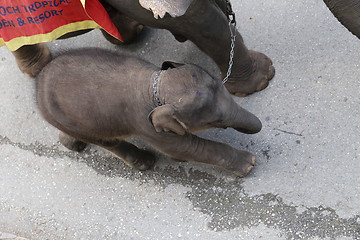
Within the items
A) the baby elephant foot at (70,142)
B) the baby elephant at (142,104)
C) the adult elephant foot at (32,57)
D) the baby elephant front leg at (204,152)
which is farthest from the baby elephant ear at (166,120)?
the adult elephant foot at (32,57)

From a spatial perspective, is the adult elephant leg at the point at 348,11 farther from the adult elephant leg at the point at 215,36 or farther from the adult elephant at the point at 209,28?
the adult elephant leg at the point at 215,36

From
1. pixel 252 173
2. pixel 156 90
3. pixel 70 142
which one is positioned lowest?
pixel 70 142

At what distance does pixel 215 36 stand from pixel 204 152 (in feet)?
1.72

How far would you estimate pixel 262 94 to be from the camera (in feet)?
9.40

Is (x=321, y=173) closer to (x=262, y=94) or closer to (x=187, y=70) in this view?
(x=262, y=94)

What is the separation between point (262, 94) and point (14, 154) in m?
1.40

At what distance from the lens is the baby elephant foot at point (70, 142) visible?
9.57 ft

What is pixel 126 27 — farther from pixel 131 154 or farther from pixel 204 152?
pixel 204 152

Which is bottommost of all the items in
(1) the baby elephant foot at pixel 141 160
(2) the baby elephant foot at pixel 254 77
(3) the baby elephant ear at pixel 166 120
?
(1) the baby elephant foot at pixel 141 160

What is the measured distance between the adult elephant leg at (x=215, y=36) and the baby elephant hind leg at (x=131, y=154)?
55 centimetres

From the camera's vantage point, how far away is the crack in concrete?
2.43 meters

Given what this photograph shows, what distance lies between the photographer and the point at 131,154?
9.08ft

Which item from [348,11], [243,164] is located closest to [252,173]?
[243,164]

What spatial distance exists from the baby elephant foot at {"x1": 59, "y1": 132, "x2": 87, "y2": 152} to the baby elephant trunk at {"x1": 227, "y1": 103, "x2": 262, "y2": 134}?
927 mm
